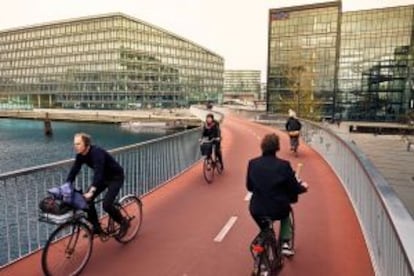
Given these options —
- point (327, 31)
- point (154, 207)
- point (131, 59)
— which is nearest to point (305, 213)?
point (154, 207)

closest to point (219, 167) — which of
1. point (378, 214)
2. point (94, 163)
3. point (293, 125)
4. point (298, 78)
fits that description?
point (293, 125)

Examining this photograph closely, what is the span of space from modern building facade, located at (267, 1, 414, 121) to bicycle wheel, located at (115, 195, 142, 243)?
55.5 m

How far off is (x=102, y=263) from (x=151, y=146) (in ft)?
18.4

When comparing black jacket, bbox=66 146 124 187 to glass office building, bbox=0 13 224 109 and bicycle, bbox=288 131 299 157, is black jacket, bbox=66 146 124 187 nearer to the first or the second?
bicycle, bbox=288 131 299 157

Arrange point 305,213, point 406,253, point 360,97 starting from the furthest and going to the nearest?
point 360,97 → point 305,213 → point 406,253

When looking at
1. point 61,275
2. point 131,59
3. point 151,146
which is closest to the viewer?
point 61,275

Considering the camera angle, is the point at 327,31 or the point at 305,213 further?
the point at 327,31

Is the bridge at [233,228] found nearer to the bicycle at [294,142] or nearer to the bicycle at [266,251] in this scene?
the bicycle at [266,251]

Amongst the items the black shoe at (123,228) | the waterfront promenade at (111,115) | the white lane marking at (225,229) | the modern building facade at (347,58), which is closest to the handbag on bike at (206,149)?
the white lane marking at (225,229)

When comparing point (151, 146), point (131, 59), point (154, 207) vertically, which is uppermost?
point (131, 59)

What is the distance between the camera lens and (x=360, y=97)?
2758 inches

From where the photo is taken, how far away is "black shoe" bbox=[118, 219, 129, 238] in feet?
21.2

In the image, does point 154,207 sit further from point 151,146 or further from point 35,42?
point 35,42

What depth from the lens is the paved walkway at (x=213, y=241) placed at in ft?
18.8
